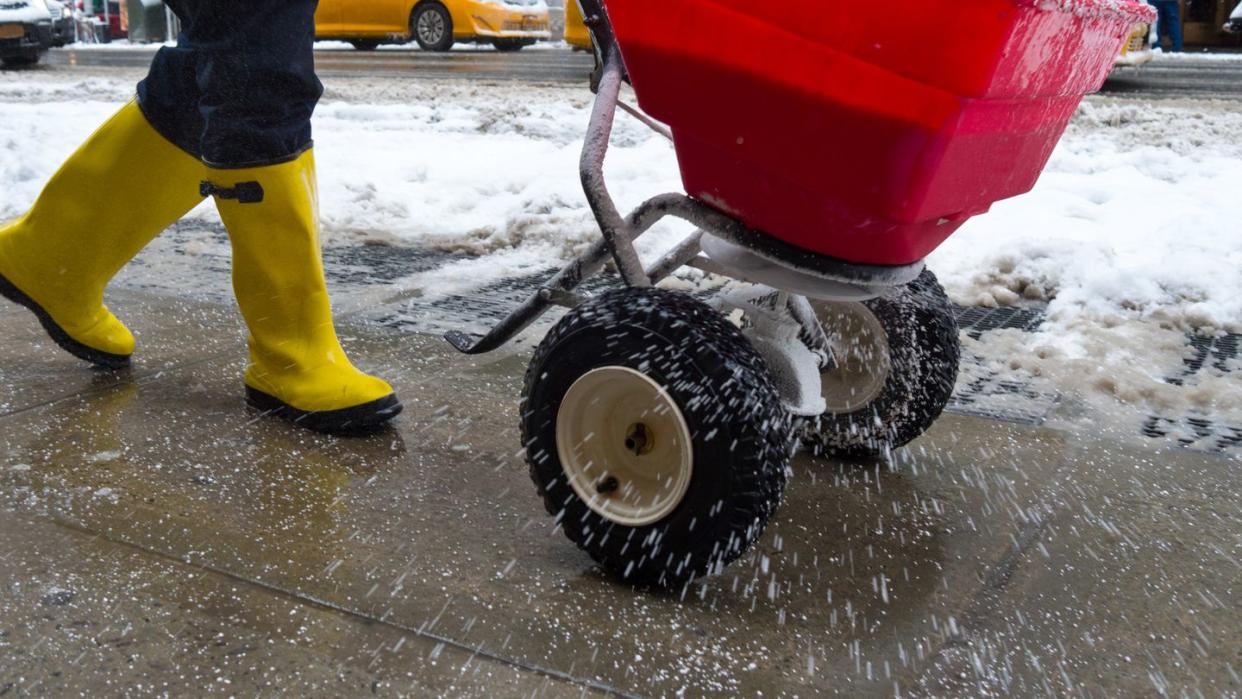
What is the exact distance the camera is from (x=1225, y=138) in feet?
18.7

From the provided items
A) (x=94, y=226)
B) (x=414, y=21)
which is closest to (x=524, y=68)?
(x=414, y=21)

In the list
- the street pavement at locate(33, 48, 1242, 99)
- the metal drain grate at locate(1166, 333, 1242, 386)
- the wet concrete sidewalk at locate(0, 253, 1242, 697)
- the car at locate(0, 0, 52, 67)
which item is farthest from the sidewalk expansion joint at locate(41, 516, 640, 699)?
the car at locate(0, 0, 52, 67)

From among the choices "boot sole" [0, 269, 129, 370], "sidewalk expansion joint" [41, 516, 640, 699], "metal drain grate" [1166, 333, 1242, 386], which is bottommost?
"boot sole" [0, 269, 129, 370]

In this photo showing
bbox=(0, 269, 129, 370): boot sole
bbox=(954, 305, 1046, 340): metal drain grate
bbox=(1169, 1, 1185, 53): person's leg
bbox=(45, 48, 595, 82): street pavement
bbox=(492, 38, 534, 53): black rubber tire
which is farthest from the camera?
bbox=(492, 38, 534, 53): black rubber tire

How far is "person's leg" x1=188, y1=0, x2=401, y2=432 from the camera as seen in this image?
2.13m

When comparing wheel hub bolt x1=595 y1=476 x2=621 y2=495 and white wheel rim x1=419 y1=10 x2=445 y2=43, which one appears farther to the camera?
white wheel rim x1=419 y1=10 x2=445 y2=43

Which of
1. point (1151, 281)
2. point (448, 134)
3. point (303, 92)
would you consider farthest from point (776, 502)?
point (448, 134)

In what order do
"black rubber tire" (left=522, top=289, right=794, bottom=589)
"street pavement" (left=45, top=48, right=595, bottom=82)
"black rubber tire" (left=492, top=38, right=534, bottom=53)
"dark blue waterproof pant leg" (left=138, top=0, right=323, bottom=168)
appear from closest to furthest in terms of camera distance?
"black rubber tire" (left=522, top=289, right=794, bottom=589) < "dark blue waterproof pant leg" (left=138, top=0, right=323, bottom=168) < "street pavement" (left=45, top=48, right=595, bottom=82) < "black rubber tire" (left=492, top=38, right=534, bottom=53)

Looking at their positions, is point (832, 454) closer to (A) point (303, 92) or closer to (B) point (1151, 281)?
(A) point (303, 92)

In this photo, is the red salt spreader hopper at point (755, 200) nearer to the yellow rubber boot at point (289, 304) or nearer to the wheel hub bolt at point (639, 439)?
the wheel hub bolt at point (639, 439)

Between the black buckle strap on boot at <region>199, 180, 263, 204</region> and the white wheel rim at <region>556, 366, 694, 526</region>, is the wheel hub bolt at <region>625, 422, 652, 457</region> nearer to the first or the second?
the white wheel rim at <region>556, 366, 694, 526</region>

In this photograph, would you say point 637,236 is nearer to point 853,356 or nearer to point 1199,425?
point 853,356

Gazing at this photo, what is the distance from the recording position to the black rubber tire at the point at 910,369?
2.16 m

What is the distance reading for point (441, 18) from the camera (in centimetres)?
1567
